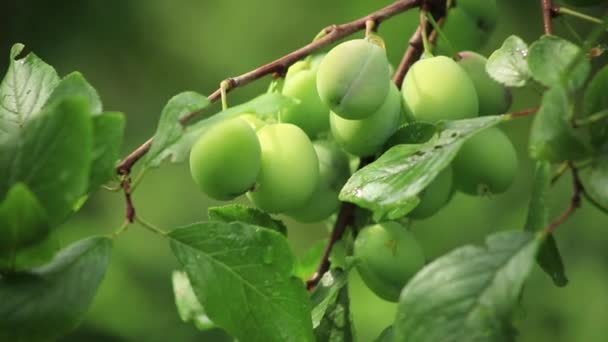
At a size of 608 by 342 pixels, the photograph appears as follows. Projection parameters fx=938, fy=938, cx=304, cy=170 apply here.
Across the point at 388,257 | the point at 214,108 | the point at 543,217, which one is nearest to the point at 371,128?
the point at 388,257

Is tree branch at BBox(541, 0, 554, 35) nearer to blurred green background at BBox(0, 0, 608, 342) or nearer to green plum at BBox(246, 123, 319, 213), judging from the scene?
green plum at BBox(246, 123, 319, 213)

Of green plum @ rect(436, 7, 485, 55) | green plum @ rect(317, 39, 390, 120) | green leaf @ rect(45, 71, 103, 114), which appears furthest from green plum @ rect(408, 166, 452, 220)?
green leaf @ rect(45, 71, 103, 114)

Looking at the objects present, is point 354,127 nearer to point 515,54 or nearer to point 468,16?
point 515,54

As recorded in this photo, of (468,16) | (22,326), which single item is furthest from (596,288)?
(22,326)

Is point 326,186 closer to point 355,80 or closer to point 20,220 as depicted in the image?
point 355,80

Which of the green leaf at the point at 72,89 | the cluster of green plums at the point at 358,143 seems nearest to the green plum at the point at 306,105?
the cluster of green plums at the point at 358,143

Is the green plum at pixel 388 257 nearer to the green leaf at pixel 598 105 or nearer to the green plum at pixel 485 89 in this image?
the green plum at pixel 485 89
